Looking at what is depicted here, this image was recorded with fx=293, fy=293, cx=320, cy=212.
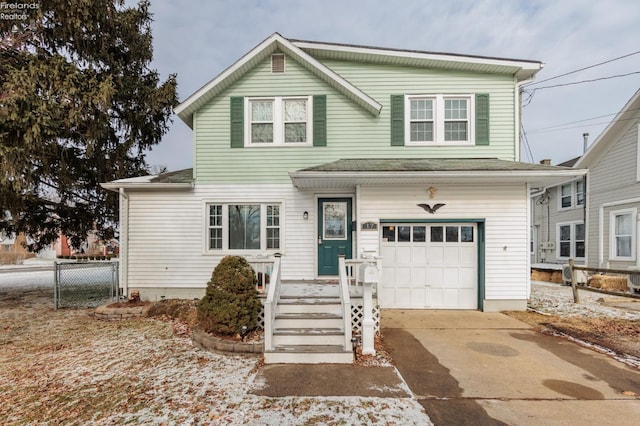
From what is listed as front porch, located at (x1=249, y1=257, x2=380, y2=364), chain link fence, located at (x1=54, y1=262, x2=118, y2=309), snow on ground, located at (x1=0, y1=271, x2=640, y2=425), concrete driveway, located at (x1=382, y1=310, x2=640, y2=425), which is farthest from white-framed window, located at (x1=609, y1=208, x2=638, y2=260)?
chain link fence, located at (x1=54, y1=262, x2=118, y2=309)

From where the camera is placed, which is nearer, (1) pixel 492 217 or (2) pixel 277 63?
(1) pixel 492 217

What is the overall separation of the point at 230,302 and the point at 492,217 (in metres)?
6.76

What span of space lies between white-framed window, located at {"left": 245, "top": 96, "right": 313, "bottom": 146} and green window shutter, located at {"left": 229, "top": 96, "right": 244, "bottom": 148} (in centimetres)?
14

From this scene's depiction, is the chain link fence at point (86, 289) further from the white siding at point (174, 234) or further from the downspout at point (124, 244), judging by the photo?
the white siding at point (174, 234)

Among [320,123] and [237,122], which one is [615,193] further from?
[237,122]

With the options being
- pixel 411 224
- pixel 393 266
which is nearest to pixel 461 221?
pixel 411 224

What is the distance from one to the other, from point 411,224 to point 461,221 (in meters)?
1.29

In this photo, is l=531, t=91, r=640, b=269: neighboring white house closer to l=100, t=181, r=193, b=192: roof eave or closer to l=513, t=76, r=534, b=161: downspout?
l=513, t=76, r=534, b=161: downspout

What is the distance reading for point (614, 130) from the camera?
36.9 ft

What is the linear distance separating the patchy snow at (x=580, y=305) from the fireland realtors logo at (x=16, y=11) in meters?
16.5

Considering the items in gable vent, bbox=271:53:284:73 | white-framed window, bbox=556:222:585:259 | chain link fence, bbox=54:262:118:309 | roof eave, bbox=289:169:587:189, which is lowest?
chain link fence, bbox=54:262:118:309

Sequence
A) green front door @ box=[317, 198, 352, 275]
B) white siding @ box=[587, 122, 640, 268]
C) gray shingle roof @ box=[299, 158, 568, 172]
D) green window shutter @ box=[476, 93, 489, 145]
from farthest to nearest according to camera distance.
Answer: white siding @ box=[587, 122, 640, 268] < green window shutter @ box=[476, 93, 489, 145] < green front door @ box=[317, 198, 352, 275] < gray shingle roof @ box=[299, 158, 568, 172]

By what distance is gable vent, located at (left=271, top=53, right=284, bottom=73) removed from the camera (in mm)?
8367

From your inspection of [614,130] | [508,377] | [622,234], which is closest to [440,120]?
[508,377]
